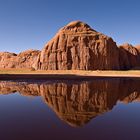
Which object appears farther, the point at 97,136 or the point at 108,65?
the point at 108,65

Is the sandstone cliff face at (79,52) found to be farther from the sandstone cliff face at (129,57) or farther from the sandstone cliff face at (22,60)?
the sandstone cliff face at (22,60)

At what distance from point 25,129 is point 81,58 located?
11064 centimetres

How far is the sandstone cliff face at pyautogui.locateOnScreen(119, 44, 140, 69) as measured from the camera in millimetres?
143325

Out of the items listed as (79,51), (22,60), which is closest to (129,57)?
(79,51)

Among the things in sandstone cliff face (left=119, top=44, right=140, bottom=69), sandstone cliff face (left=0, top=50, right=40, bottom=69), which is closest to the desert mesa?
sandstone cliff face (left=119, top=44, right=140, bottom=69)

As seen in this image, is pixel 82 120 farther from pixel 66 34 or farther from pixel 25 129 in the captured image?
pixel 66 34

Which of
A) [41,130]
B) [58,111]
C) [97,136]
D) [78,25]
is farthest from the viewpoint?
[78,25]

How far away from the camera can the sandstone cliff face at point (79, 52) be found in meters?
120

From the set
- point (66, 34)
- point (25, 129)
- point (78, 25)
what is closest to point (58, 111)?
point (25, 129)

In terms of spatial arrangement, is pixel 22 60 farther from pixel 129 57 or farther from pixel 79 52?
pixel 129 57

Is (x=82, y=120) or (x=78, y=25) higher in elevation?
(x=78, y=25)

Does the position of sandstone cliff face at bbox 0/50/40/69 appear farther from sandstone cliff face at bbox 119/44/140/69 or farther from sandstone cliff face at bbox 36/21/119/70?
sandstone cliff face at bbox 119/44/140/69

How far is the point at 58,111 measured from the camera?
14703 millimetres

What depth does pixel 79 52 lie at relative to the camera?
→ 399 feet
